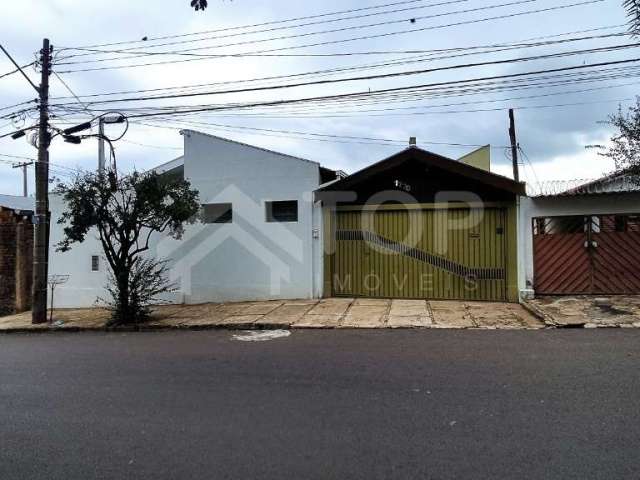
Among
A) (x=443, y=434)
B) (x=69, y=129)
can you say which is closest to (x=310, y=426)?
(x=443, y=434)

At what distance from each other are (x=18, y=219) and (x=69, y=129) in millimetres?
4587

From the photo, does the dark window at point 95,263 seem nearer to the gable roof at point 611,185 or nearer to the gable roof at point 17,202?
the gable roof at point 611,185

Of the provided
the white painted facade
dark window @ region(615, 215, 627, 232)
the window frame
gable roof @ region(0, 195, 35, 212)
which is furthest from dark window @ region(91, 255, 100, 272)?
gable roof @ region(0, 195, 35, 212)

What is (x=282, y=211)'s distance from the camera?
44.0 feet

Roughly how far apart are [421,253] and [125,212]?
22.7 ft

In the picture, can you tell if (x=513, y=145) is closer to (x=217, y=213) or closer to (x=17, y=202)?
(x=217, y=213)

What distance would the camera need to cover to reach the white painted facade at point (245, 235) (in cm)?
1295

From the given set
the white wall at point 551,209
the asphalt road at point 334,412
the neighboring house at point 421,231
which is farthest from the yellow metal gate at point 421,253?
the asphalt road at point 334,412

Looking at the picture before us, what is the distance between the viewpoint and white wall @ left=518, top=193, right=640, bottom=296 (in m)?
11.1

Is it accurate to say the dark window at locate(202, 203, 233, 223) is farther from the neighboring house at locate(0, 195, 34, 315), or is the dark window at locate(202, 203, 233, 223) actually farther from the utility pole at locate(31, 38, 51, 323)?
the neighboring house at locate(0, 195, 34, 315)

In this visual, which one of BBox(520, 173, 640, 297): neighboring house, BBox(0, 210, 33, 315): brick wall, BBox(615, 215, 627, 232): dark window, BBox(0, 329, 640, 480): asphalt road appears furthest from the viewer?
BBox(0, 210, 33, 315): brick wall

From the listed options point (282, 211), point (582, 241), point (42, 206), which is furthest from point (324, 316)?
point (42, 206)

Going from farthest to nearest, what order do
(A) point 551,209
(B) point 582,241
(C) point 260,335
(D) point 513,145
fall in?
(D) point 513,145 < (A) point 551,209 < (B) point 582,241 < (C) point 260,335

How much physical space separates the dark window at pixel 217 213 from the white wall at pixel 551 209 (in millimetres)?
7387
